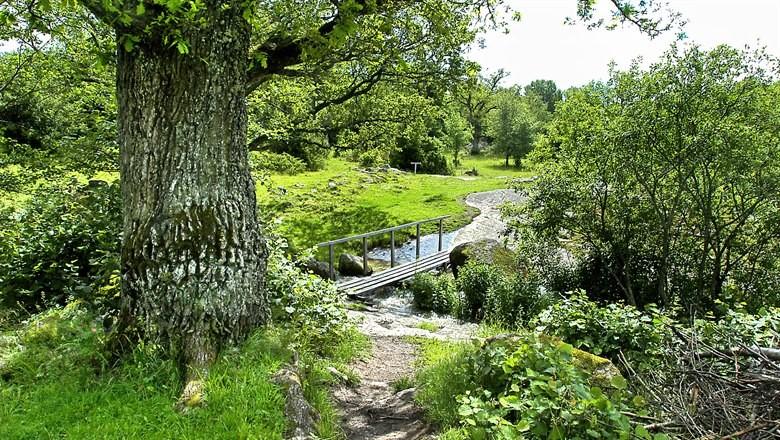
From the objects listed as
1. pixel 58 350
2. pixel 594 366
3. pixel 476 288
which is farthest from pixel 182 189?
pixel 476 288

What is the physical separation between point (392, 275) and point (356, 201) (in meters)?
10.6

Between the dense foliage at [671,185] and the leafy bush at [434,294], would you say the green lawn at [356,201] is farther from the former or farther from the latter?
the dense foliage at [671,185]

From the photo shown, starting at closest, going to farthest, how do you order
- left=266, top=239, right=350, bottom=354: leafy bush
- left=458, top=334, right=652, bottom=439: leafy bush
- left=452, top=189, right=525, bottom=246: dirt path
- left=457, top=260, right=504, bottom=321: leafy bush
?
left=458, top=334, right=652, bottom=439: leafy bush, left=266, top=239, right=350, bottom=354: leafy bush, left=457, top=260, right=504, bottom=321: leafy bush, left=452, top=189, right=525, bottom=246: dirt path

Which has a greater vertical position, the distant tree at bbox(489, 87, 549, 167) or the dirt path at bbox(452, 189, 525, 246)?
the distant tree at bbox(489, 87, 549, 167)

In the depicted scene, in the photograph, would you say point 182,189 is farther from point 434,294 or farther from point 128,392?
point 434,294

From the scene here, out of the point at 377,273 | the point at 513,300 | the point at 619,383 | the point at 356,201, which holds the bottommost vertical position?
the point at 377,273

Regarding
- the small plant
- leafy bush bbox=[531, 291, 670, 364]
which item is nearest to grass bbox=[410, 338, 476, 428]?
the small plant

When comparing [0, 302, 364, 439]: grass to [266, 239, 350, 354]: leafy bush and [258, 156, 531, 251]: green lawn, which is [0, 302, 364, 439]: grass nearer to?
[266, 239, 350, 354]: leafy bush

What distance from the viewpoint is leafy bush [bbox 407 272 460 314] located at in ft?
39.4

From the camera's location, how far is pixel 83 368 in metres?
3.53

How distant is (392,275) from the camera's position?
13.5 meters

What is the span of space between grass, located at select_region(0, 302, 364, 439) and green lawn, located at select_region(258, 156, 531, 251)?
10.4 metres

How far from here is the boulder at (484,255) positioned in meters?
13.3

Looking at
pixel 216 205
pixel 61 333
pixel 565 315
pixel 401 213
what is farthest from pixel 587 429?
pixel 401 213
